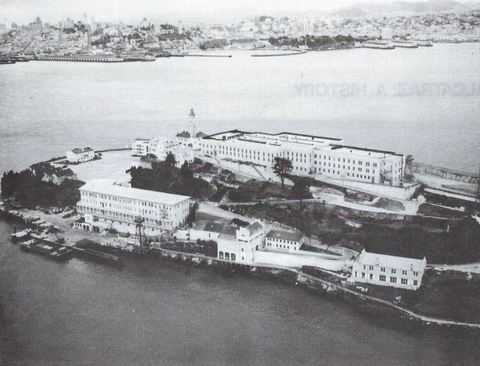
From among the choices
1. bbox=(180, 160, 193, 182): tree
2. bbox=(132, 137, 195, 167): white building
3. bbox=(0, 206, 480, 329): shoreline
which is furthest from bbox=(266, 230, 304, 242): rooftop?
bbox=(132, 137, 195, 167): white building

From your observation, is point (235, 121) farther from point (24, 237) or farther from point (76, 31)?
point (24, 237)

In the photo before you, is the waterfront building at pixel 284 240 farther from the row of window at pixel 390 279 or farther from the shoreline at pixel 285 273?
the row of window at pixel 390 279

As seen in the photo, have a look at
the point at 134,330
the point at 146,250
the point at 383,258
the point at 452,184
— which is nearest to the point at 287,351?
the point at 134,330

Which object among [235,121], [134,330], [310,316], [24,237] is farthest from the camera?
[235,121]

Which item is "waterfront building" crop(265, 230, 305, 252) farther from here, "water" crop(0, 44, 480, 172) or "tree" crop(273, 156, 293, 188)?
"water" crop(0, 44, 480, 172)

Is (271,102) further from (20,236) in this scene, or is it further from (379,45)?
(20,236)

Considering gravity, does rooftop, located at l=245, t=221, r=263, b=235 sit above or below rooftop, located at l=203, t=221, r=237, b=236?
above
